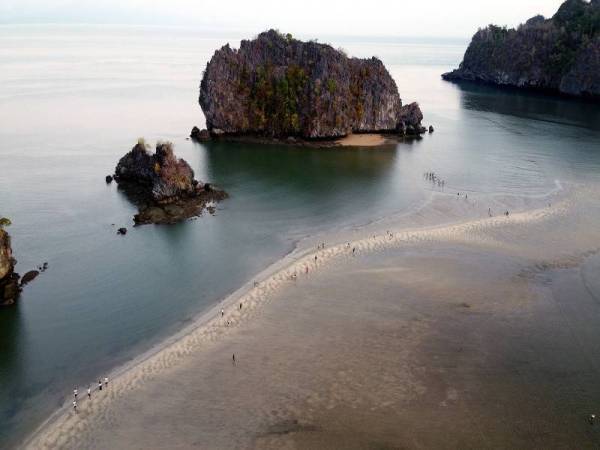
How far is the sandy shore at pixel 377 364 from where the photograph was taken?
3125 cm

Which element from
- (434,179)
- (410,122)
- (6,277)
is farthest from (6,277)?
(410,122)

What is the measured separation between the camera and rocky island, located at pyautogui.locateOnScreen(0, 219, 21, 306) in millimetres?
45000

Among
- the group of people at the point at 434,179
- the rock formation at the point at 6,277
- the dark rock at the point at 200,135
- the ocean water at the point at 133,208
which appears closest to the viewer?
the ocean water at the point at 133,208

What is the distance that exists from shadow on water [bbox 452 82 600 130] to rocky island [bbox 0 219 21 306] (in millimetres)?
119030

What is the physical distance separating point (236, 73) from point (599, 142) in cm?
7276

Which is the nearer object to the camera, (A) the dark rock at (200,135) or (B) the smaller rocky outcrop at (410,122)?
(A) the dark rock at (200,135)

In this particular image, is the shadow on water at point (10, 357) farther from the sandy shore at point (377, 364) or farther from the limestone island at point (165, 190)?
the limestone island at point (165, 190)

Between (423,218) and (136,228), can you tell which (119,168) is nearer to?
(136,228)

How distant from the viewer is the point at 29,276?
49062mm

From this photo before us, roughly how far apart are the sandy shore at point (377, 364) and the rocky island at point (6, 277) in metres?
15.8

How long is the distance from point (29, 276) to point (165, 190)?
2258cm

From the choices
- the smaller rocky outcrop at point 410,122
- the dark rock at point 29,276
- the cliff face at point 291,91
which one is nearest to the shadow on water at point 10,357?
the dark rock at point 29,276

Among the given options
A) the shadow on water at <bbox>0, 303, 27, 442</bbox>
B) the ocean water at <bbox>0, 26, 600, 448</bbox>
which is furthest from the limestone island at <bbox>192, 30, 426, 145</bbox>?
the shadow on water at <bbox>0, 303, 27, 442</bbox>

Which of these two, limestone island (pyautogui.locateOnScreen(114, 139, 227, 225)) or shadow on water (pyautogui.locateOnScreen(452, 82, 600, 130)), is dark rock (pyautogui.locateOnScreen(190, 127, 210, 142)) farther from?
shadow on water (pyautogui.locateOnScreen(452, 82, 600, 130))
